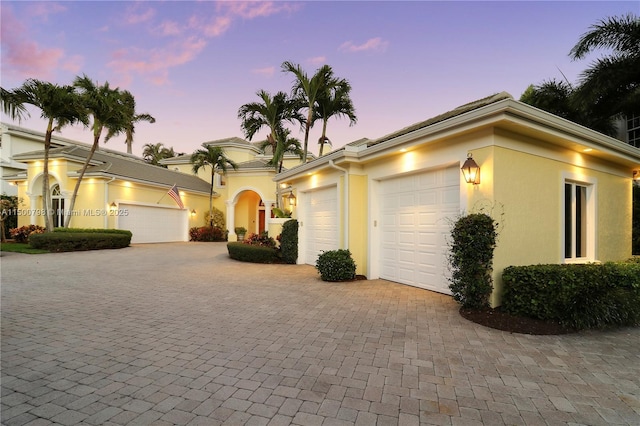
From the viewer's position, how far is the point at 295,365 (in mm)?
3131

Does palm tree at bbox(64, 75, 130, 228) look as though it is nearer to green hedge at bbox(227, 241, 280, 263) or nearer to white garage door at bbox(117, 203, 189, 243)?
white garage door at bbox(117, 203, 189, 243)

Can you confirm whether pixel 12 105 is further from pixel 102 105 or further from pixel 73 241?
pixel 73 241

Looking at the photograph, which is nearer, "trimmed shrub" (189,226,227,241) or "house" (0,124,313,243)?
"house" (0,124,313,243)

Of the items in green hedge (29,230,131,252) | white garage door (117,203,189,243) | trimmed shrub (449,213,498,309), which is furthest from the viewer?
white garage door (117,203,189,243)

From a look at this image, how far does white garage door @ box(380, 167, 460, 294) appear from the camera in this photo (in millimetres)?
6035

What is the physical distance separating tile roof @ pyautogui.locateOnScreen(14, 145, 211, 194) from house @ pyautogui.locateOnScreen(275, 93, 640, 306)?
1422cm

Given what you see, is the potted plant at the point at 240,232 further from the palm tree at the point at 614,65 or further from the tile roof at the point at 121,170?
the palm tree at the point at 614,65

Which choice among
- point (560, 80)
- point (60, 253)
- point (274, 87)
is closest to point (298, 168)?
point (274, 87)

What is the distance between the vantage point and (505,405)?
8.01 ft

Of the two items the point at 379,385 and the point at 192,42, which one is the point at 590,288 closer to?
the point at 379,385

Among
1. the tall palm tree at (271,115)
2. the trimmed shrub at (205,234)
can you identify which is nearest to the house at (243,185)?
the trimmed shrub at (205,234)

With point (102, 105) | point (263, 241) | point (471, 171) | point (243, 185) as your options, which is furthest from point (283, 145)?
point (471, 171)

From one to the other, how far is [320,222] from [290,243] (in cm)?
169

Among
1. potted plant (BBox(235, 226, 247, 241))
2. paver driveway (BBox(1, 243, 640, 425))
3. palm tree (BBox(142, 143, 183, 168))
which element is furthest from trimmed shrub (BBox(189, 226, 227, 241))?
palm tree (BBox(142, 143, 183, 168))
